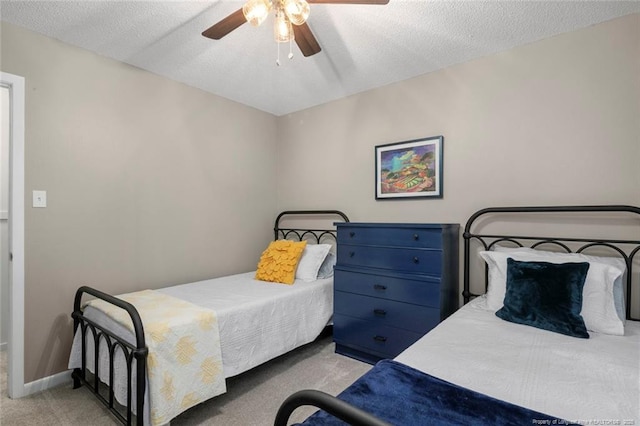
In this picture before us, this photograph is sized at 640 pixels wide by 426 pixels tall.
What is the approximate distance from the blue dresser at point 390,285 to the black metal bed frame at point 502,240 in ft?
0.44

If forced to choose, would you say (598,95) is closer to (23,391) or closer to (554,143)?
(554,143)

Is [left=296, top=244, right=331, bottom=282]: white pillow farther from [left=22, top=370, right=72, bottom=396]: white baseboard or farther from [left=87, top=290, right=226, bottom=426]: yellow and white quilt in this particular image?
[left=22, top=370, right=72, bottom=396]: white baseboard

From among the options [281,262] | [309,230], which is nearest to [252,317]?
[281,262]

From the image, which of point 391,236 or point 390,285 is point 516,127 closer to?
point 391,236

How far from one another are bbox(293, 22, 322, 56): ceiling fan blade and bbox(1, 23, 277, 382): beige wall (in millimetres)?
1670

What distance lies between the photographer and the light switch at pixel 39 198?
85.6 inches

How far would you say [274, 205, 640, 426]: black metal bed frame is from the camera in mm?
716

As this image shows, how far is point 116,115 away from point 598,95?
3.55 metres

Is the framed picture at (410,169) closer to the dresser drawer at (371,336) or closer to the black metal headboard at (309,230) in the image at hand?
the black metal headboard at (309,230)


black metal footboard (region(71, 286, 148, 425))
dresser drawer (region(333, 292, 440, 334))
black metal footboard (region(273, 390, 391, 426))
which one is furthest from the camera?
dresser drawer (region(333, 292, 440, 334))

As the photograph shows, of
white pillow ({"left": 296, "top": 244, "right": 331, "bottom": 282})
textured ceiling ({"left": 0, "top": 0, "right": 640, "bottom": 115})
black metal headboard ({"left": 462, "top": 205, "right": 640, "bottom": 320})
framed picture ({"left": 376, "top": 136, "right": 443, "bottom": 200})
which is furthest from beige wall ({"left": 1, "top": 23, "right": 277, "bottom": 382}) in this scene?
black metal headboard ({"left": 462, "top": 205, "right": 640, "bottom": 320})

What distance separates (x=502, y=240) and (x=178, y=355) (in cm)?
234

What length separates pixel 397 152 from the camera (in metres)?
2.94

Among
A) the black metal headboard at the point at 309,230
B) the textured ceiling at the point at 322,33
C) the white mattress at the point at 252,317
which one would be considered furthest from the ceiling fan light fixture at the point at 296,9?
the black metal headboard at the point at 309,230
